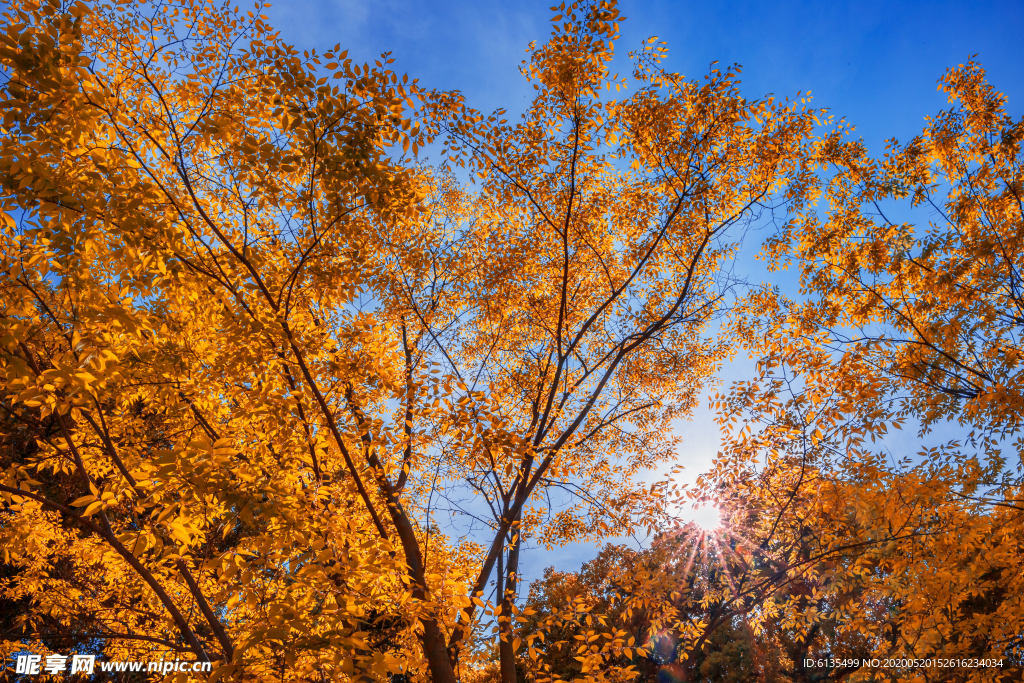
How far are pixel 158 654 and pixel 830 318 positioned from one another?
11240 mm

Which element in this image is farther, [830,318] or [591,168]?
[830,318]

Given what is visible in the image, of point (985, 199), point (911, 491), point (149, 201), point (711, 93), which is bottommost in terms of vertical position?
point (911, 491)

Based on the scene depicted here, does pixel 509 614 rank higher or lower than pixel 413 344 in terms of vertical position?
lower

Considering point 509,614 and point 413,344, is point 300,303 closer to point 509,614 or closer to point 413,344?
point 413,344

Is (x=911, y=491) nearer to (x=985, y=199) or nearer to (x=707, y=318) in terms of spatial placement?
(x=707, y=318)

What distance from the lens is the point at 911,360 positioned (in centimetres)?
647

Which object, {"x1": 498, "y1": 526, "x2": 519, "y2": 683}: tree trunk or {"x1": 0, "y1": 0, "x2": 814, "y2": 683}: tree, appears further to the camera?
{"x1": 498, "y1": 526, "x2": 519, "y2": 683}: tree trunk

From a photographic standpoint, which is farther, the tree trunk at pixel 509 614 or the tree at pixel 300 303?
the tree trunk at pixel 509 614

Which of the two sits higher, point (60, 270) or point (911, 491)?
point (60, 270)

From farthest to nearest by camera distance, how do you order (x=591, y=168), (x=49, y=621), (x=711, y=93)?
(x=49, y=621) < (x=591, y=168) < (x=711, y=93)

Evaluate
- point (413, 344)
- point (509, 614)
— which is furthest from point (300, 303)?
point (509, 614)

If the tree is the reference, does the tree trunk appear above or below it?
below

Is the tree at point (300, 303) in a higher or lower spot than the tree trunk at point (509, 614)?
higher

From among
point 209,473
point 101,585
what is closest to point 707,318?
point 209,473
